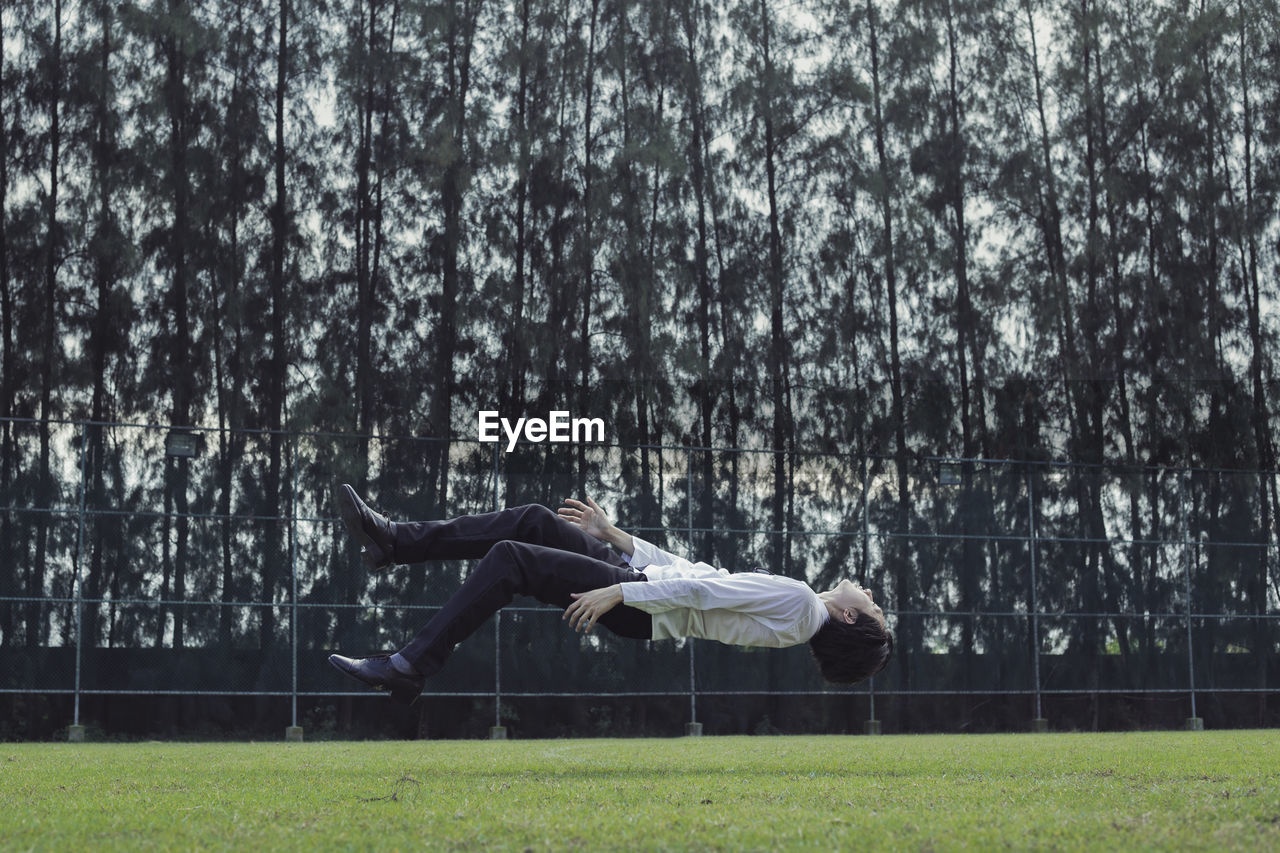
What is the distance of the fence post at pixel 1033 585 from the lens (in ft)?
39.4

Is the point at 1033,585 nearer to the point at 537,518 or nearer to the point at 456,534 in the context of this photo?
the point at 537,518

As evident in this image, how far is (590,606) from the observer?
3768 millimetres

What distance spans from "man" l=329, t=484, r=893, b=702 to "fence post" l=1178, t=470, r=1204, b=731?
9013mm

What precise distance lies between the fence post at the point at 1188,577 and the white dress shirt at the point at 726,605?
9267mm

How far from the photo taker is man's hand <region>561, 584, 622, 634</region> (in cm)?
375

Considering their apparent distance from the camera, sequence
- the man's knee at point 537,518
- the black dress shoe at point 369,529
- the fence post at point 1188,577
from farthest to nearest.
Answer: the fence post at point 1188,577, the man's knee at point 537,518, the black dress shoe at point 369,529

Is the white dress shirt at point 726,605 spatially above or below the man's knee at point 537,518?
below

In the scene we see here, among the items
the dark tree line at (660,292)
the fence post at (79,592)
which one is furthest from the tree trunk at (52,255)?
the fence post at (79,592)

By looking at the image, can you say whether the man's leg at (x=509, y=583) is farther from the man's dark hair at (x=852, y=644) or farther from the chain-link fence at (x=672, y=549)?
the chain-link fence at (x=672, y=549)

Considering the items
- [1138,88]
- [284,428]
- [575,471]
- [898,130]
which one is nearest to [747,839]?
[575,471]

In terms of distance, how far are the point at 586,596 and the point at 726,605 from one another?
0.51 m

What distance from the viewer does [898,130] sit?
15.1m

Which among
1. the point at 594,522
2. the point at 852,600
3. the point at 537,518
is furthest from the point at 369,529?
the point at 852,600

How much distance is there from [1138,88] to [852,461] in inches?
265
